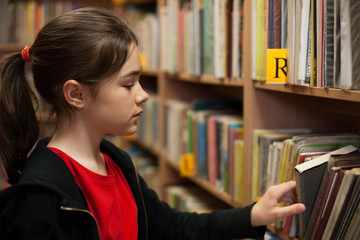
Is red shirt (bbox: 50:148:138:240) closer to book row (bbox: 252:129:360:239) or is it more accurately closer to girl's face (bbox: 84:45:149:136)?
girl's face (bbox: 84:45:149:136)

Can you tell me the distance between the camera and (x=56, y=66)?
115 centimetres

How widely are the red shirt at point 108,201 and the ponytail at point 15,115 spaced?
13 centimetres

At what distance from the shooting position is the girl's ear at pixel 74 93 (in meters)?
1.14

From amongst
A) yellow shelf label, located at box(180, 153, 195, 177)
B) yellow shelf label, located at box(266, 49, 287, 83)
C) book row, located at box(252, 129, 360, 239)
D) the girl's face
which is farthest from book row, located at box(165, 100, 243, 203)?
the girl's face

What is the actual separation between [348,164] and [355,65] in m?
0.23

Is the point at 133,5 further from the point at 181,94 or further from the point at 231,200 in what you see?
the point at 231,200

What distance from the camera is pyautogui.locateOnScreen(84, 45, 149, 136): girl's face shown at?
116cm

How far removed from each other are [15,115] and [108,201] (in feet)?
1.14

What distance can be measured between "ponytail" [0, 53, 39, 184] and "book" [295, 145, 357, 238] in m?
0.73

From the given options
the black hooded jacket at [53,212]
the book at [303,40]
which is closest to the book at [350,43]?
the book at [303,40]

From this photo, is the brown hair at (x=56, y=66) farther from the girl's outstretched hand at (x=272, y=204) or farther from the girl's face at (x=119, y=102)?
the girl's outstretched hand at (x=272, y=204)

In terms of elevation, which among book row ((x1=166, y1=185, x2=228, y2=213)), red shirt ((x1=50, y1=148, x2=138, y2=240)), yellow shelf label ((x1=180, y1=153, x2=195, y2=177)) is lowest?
book row ((x1=166, y1=185, x2=228, y2=213))

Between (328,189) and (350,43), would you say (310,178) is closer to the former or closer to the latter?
(328,189)

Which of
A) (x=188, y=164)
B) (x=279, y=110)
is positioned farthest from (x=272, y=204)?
(x=188, y=164)
